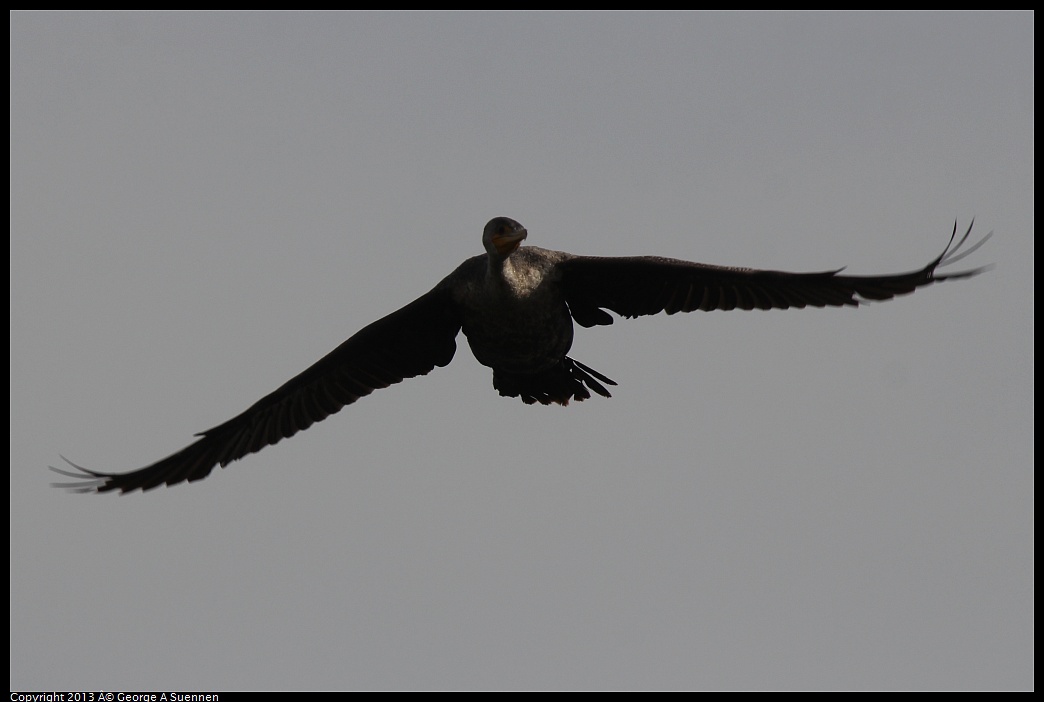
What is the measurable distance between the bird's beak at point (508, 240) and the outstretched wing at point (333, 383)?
3.36 ft

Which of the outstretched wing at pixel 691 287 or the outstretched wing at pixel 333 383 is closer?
the outstretched wing at pixel 691 287

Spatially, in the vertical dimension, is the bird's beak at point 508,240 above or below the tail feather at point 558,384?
above

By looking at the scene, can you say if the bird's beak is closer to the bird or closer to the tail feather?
the bird

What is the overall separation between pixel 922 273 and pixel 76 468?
6.24m

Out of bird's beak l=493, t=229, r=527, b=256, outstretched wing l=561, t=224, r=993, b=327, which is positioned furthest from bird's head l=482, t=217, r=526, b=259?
outstretched wing l=561, t=224, r=993, b=327

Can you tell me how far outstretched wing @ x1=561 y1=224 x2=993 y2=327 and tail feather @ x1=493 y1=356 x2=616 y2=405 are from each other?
1.77 ft

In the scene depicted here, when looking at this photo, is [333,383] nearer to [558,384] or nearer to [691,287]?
[558,384]

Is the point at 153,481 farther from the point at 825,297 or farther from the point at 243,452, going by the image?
the point at 825,297

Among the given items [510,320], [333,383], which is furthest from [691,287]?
[333,383]

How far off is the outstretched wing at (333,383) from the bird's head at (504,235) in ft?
3.19

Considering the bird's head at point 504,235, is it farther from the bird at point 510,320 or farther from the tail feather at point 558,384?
the tail feather at point 558,384

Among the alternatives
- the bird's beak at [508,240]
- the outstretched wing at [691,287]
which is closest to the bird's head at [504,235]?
the bird's beak at [508,240]

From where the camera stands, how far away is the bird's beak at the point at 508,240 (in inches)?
396

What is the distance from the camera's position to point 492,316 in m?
10.7
